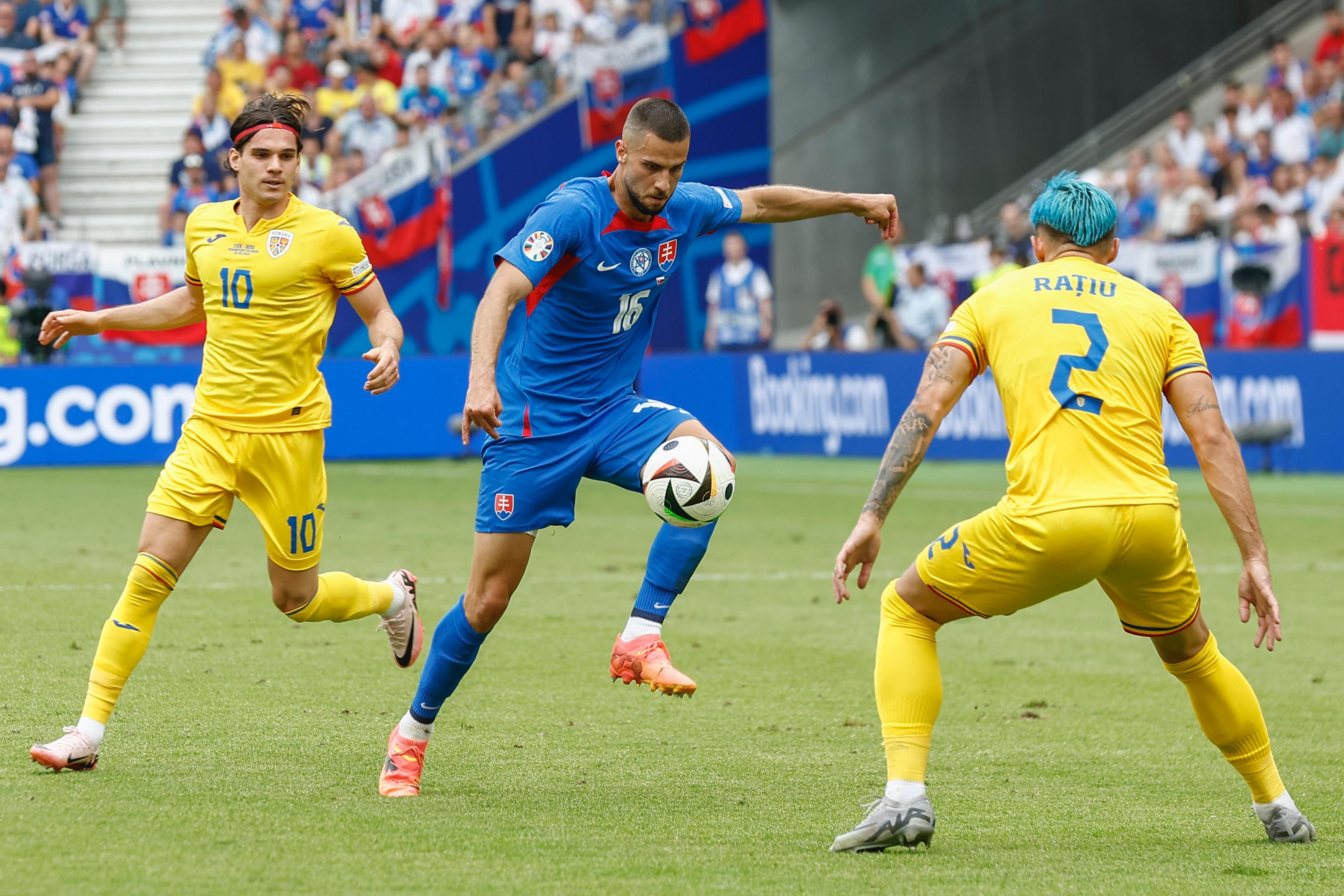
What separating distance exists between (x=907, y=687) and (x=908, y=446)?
26.5 inches

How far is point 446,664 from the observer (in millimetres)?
5695

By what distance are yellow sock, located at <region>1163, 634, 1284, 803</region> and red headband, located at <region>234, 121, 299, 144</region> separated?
11.3ft

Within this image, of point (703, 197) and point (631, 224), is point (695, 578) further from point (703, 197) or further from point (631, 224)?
point (631, 224)

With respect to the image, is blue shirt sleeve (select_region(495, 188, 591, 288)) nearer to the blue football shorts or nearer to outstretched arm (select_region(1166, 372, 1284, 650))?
the blue football shorts

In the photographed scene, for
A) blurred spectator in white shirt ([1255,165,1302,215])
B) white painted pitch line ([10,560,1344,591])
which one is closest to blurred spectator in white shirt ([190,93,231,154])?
blurred spectator in white shirt ([1255,165,1302,215])

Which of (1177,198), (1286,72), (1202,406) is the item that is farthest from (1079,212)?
(1286,72)

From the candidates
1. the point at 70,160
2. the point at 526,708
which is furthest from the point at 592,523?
the point at 70,160

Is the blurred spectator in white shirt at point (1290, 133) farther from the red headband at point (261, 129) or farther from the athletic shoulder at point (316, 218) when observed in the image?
the red headband at point (261, 129)

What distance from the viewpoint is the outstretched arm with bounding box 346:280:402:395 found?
229 inches

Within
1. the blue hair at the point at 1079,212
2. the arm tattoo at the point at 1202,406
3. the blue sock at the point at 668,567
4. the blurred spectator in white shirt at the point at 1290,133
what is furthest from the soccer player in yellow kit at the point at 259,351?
the blurred spectator in white shirt at the point at 1290,133

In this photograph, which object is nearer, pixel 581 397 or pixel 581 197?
pixel 581 197

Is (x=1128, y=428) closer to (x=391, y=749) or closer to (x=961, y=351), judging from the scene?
(x=961, y=351)

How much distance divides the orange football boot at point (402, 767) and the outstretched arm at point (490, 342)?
39.2 inches

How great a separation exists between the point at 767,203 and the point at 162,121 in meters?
23.8
